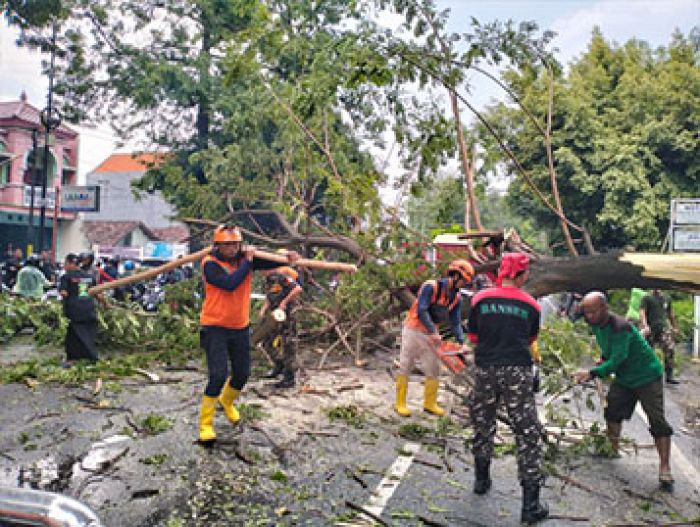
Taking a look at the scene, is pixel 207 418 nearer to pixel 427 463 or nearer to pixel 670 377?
pixel 427 463

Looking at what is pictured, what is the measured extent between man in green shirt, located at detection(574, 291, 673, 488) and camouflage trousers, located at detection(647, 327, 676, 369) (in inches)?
182

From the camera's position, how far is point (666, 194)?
18141 millimetres

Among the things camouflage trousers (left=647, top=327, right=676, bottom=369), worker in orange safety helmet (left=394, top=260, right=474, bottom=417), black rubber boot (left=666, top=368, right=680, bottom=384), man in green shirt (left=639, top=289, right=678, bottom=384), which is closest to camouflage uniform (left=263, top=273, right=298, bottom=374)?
worker in orange safety helmet (left=394, top=260, right=474, bottom=417)

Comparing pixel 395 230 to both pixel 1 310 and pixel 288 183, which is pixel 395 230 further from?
pixel 1 310

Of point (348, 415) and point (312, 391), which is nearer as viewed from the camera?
point (348, 415)

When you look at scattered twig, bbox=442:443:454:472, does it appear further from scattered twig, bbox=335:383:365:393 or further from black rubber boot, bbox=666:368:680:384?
black rubber boot, bbox=666:368:680:384

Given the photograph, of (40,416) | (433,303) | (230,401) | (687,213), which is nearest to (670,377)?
(687,213)

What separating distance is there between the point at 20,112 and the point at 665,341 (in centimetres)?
3107

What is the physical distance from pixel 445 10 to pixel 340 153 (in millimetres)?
3808

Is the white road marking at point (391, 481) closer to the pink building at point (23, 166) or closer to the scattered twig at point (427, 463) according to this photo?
the scattered twig at point (427, 463)

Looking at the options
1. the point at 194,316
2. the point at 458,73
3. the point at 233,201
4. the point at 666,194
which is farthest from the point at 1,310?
the point at 666,194

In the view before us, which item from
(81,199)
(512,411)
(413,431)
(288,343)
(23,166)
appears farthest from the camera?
(23,166)

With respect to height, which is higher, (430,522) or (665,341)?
(665,341)

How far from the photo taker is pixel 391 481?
14.8ft
